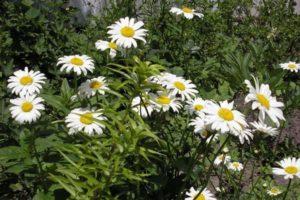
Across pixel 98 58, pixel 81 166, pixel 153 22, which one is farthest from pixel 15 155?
pixel 153 22

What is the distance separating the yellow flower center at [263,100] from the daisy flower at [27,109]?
2.87ft

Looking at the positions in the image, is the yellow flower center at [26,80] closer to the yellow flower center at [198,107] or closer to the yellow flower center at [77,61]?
the yellow flower center at [77,61]

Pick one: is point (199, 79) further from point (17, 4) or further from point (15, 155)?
point (15, 155)

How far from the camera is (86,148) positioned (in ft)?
6.15

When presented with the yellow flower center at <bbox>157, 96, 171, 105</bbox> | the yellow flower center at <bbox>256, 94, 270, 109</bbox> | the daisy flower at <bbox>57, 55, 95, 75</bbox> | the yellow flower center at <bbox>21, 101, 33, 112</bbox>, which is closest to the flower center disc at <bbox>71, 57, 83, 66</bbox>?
the daisy flower at <bbox>57, 55, 95, 75</bbox>

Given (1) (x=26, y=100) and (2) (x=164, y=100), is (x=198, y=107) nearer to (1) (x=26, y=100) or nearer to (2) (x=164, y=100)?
(2) (x=164, y=100)

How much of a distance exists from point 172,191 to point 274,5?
128 inches

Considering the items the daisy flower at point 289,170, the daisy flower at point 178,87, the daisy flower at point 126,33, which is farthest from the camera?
the daisy flower at point 289,170

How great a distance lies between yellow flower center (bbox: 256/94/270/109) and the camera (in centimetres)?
193

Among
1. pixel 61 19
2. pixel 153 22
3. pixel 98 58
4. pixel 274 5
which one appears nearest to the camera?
pixel 98 58

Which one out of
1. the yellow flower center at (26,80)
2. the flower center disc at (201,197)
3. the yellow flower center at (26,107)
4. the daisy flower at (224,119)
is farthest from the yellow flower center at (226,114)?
the yellow flower center at (26,80)

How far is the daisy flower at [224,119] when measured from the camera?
6.15 ft

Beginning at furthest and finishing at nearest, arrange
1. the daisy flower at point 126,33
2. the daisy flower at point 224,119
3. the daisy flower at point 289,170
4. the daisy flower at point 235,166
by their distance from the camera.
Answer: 1. the daisy flower at point 235,166
2. the daisy flower at point 289,170
3. the daisy flower at point 126,33
4. the daisy flower at point 224,119

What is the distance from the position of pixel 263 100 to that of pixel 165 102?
18.0 inches
